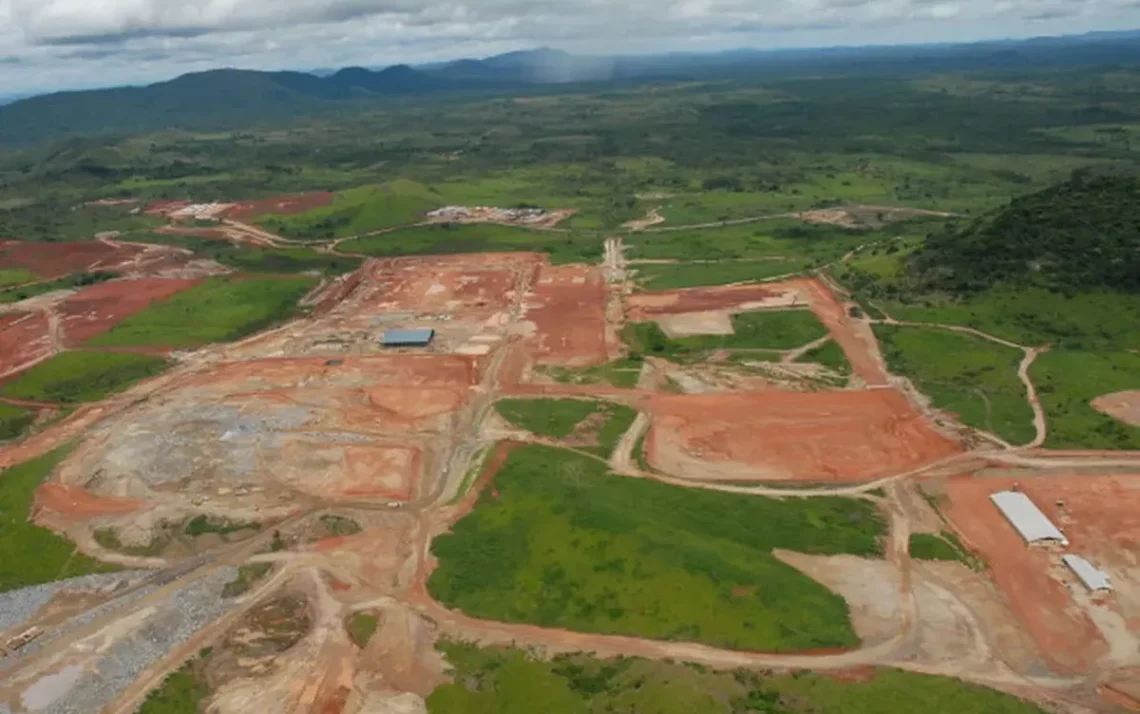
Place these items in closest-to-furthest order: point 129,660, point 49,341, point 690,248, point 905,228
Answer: point 129,660 → point 49,341 → point 690,248 → point 905,228

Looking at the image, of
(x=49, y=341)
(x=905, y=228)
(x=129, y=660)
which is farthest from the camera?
(x=905, y=228)

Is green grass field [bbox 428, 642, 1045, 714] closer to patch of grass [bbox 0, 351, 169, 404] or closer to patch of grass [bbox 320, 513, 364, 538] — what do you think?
patch of grass [bbox 320, 513, 364, 538]

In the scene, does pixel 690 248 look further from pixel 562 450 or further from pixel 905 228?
pixel 562 450

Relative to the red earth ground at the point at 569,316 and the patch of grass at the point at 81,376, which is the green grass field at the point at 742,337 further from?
the patch of grass at the point at 81,376

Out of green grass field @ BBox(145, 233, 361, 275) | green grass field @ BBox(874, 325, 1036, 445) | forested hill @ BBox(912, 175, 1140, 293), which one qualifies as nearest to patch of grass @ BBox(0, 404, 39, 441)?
green grass field @ BBox(145, 233, 361, 275)

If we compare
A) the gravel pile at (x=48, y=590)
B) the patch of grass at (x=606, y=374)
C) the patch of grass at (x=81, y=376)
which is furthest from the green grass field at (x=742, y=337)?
the patch of grass at (x=81, y=376)

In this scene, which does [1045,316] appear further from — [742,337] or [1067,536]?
[1067,536]

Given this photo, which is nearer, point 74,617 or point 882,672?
point 882,672

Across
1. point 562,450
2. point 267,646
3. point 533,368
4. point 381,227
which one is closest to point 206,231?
point 381,227
